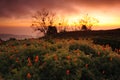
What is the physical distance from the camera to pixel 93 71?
10453 mm

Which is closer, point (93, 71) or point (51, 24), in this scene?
point (93, 71)

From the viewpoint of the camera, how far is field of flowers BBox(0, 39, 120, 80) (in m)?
9.71

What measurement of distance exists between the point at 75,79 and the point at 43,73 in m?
1.20

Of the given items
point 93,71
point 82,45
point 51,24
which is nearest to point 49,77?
point 93,71

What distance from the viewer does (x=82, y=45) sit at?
1263 centimetres

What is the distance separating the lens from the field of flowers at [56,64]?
9711 millimetres

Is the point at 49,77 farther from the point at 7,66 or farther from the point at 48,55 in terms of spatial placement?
the point at 7,66

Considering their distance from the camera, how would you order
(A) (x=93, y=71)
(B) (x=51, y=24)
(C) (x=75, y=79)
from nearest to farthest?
(C) (x=75, y=79), (A) (x=93, y=71), (B) (x=51, y=24)

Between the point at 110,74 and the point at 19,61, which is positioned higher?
the point at 19,61

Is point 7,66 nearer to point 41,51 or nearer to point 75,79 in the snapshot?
point 41,51

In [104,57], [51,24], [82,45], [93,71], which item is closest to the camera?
[93,71]

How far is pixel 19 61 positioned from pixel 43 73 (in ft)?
4.08

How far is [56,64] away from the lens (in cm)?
985

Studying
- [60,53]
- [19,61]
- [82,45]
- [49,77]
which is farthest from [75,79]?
[82,45]
